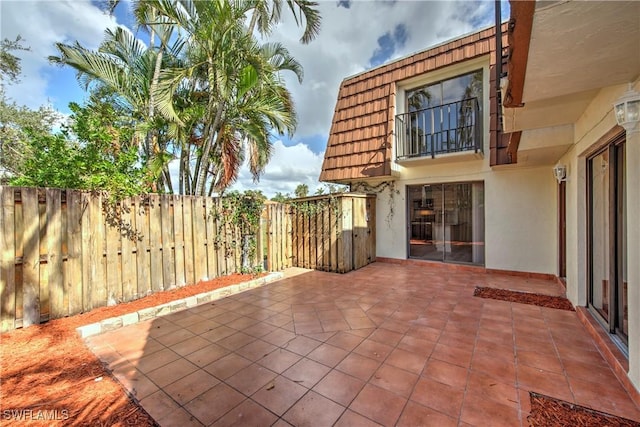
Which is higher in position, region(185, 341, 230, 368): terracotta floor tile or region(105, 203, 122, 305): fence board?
region(105, 203, 122, 305): fence board

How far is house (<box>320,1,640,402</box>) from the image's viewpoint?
1.90 meters

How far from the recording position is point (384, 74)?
25.3 feet

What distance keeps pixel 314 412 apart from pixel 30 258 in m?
4.19

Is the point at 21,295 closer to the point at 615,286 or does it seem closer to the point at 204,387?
the point at 204,387

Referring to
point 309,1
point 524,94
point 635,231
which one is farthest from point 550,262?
point 309,1

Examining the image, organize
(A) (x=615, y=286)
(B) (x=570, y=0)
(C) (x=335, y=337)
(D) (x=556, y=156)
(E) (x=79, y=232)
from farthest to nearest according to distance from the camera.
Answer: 1. (D) (x=556, y=156)
2. (E) (x=79, y=232)
3. (C) (x=335, y=337)
4. (A) (x=615, y=286)
5. (B) (x=570, y=0)

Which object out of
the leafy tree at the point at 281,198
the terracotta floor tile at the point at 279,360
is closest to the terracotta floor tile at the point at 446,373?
the terracotta floor tile at the point at 279,360

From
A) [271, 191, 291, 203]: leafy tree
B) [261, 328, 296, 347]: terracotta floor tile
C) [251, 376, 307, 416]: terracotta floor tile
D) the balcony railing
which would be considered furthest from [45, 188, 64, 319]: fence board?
the balcony railing

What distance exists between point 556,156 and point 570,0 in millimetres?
4781

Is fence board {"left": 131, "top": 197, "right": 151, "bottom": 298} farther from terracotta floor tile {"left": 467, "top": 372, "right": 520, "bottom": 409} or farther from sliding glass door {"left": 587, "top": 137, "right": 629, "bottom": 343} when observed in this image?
sliding glass door {"left": 587, "top": 137, "right": 629, "bottom": 343}

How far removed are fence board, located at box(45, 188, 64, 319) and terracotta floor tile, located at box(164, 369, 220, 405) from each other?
270 centimetres

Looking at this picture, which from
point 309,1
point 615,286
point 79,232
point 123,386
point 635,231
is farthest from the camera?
point 309,1

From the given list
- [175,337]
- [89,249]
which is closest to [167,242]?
[89,249]

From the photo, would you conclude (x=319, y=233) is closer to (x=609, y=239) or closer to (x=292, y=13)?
(x=609, y=239)
